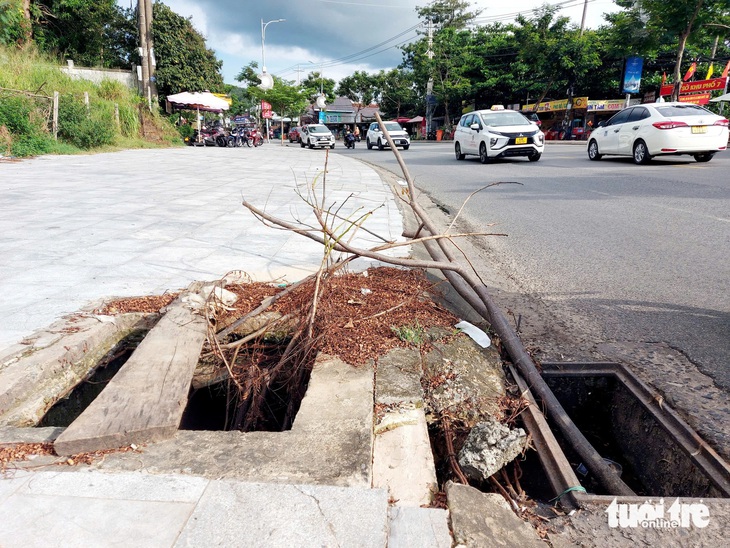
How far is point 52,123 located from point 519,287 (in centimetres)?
1697

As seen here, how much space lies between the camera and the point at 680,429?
2.04 metres

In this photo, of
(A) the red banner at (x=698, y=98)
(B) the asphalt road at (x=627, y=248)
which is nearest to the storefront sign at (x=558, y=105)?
(A) the red banner at (x=698, y=98)

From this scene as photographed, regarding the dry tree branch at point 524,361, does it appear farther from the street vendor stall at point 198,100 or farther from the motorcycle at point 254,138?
the motorcycle at point 254,138

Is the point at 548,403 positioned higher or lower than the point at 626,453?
higher

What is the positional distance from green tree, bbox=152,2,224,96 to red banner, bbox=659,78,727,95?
89.1ft

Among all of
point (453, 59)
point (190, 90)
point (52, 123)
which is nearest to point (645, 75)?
point (453, 59)

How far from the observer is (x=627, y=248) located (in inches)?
186

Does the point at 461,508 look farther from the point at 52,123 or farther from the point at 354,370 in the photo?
the point at 52,123

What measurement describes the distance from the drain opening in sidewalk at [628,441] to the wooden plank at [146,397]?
4.99 ft

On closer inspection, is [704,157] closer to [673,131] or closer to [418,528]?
[673,131]

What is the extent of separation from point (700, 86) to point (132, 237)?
34.3 meters

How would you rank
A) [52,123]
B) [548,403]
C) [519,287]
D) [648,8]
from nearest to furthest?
[548,403], [519,287], [52,123], [648,8]

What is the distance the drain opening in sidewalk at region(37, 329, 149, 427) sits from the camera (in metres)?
2.41

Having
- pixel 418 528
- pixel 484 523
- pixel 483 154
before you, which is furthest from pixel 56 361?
pixel 483 154
